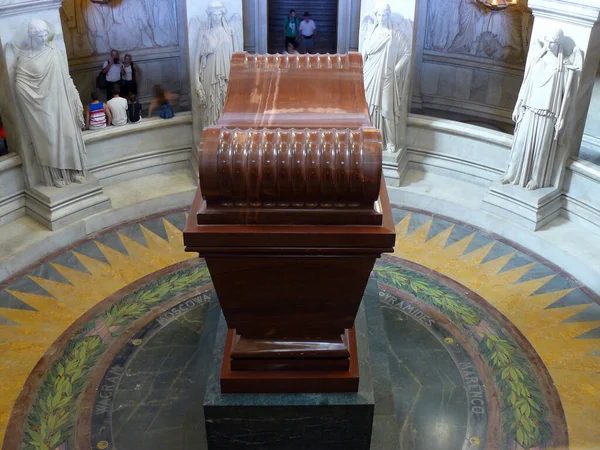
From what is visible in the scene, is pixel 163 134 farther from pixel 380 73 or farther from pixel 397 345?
pixel 397 345

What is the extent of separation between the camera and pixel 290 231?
329 centimetres

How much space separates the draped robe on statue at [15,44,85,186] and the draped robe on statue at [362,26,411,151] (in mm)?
3599

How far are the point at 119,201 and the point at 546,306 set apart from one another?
5.22 m

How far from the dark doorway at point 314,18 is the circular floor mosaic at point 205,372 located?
27.3 feet

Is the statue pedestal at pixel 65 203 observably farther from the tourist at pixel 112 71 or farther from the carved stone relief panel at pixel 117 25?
the carved stone relief panel at pixel 117 25

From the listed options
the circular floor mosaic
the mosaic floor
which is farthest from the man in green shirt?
the circular floor mosaic

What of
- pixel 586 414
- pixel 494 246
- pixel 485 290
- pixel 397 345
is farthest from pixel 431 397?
pixel 494 246

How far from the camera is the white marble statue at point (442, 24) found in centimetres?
1155

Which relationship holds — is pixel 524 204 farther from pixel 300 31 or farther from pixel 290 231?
pixel 300 31

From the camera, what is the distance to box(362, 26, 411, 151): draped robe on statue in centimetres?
826

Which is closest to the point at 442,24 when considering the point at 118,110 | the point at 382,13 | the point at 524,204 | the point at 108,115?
the point at 382,13

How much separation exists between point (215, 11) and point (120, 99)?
186 cm

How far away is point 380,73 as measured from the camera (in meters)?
8.39

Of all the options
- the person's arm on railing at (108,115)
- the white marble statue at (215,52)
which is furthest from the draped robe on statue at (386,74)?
the person's arm on railing at (108,115)
